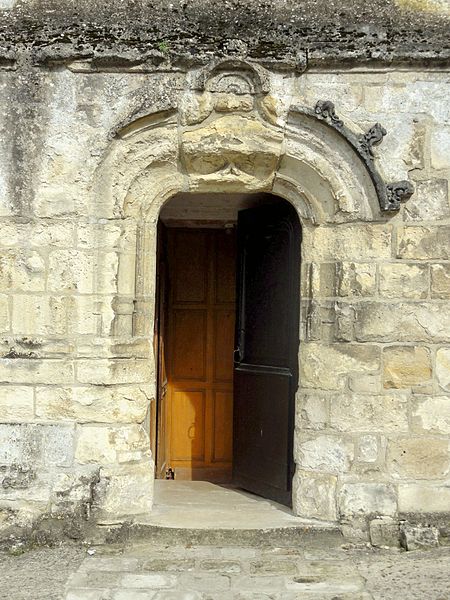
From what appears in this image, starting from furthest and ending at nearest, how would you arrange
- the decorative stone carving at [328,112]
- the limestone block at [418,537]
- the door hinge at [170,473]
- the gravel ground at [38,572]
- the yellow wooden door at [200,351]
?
the yellow wooden door at [200,351] < the door hinge at [170,473] < the decorative stone carving at [328,112] < the limestone block at [418,537] < the gravel ground at [38,572]

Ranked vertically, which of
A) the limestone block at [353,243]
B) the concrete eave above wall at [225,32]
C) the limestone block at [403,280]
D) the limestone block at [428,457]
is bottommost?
the limestone block at [428,457]

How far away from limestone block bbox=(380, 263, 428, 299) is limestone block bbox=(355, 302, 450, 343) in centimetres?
7

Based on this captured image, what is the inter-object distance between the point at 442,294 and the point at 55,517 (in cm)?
272

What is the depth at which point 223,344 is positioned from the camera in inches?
246

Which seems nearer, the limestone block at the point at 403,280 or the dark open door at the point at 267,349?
the limestone block at the point at 403,280

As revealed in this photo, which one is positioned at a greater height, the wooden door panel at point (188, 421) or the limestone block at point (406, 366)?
the limestone block at point (406, 366)

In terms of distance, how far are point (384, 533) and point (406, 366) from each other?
3.31ft

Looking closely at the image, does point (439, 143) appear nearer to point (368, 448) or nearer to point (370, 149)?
point (370, 149)

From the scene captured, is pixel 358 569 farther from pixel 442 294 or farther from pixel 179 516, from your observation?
pixel 442 294

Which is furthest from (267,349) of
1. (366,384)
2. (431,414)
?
(431,414)

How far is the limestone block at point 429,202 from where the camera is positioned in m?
4.22

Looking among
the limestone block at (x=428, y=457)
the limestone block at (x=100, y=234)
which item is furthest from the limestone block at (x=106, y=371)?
the limestone block at (x=428, y=457)

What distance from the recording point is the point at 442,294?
4.22 metres

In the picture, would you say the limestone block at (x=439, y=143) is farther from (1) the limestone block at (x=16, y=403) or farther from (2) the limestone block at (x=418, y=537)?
(1) the limestone block at (x=16, y=403)
